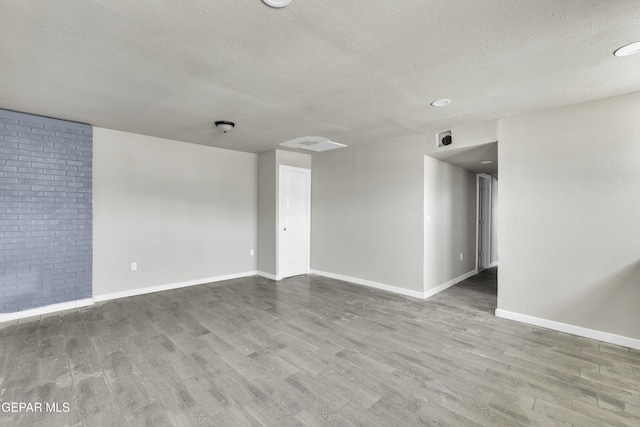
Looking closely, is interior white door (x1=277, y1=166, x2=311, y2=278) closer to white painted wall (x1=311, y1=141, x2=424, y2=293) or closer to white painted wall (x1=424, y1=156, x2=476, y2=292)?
white painted wall (x1=311, y1=141, x2=424, y2=293)

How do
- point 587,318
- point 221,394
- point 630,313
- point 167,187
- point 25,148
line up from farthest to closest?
1. point 167,187
2. point 25,148
3. point 587,318
4. point 630,313
5. point 221,394

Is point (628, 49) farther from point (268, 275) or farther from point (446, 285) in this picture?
point (268, 275)

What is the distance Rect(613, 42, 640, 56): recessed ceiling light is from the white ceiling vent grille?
126 inches

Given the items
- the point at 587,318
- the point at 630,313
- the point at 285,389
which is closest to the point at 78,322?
the point at 285,389

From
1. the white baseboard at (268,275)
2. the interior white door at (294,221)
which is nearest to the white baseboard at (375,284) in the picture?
the interior white door at (294,221)

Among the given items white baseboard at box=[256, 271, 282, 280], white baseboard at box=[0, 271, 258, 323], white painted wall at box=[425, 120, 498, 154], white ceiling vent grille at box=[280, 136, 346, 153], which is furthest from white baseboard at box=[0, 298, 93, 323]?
white painted wall at box=[425, 120, 498, 154]

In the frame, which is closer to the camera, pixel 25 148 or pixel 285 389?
pixel 285 389

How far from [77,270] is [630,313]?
20.4 feet

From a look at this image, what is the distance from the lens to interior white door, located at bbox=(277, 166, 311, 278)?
5.36 meters

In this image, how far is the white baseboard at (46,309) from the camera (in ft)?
10.9

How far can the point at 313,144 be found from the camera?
4.88 metres

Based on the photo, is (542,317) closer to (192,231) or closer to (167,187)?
(192,231)

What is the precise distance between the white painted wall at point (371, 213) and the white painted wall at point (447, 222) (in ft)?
0.64

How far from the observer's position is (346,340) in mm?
2844
